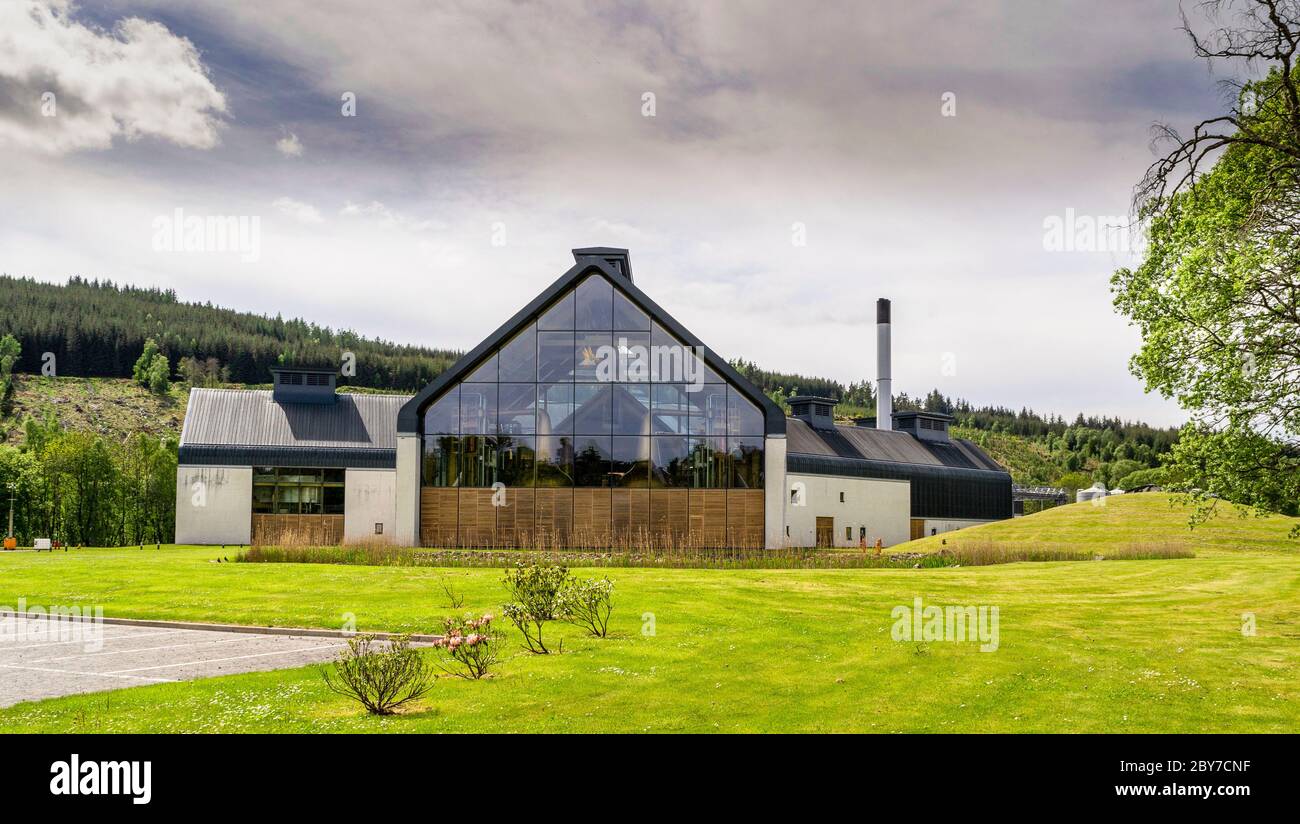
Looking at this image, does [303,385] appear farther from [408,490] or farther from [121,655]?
[121,655]

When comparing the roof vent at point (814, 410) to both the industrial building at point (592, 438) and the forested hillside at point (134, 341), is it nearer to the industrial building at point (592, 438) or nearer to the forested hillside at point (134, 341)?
the industrial building at point (592, 438)

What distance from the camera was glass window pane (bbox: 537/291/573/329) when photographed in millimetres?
45688

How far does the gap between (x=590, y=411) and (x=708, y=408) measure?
18.2 feet

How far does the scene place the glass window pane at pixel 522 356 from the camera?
149ft

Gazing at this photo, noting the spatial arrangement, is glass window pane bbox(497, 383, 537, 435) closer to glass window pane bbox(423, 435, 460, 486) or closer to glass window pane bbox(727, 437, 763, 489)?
glass window pane bbox(423, 435, 460, 486)

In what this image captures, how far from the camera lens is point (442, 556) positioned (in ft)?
120

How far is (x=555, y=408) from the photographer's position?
149ft

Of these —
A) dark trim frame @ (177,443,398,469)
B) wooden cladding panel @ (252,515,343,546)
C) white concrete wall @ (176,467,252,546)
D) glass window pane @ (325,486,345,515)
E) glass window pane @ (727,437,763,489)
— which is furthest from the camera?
glass window pane @ (325,486,345,515)

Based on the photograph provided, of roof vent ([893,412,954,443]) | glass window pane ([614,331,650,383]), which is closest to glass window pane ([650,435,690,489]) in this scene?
glass window pane ([614,331,650,383])

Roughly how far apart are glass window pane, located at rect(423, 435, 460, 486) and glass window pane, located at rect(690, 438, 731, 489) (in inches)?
437

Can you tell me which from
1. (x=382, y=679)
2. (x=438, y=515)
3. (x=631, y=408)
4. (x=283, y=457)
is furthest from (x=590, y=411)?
(x=382, y=679)

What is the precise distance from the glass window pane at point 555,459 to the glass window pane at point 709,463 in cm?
574
